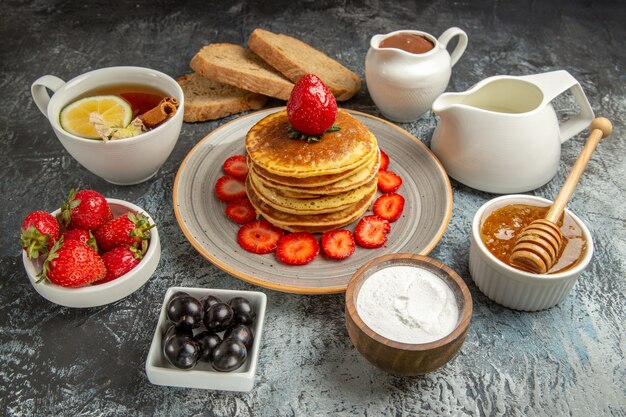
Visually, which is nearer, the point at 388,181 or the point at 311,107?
the point at 311,107

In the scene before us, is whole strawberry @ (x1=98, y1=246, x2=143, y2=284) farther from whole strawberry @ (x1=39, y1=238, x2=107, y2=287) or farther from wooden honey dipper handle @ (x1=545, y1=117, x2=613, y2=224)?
wooden honey dipper handle @ (x1=545, y1=117, x2=613, y2=224)

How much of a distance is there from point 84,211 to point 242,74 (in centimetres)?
106

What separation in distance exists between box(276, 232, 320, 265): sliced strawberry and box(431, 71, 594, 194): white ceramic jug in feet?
A: 2.33

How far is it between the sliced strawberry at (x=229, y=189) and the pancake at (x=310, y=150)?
23 centimetres

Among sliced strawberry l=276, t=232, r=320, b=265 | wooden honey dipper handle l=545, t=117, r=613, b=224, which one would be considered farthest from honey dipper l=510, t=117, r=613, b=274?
sliced strawberry l=276, t=232, r=320, b=265

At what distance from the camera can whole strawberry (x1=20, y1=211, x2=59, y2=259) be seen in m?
1.86

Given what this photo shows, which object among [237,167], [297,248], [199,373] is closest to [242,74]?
[237,167]

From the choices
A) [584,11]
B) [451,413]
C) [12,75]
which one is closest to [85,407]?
[451,413]

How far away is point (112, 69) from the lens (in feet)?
8.13

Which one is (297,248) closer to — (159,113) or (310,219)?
(310,219)

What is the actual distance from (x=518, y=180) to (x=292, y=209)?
2.97ft

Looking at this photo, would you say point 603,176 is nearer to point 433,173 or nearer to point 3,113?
point 433,173

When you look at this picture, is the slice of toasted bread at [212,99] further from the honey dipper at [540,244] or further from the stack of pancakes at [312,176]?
the honey dipper at [540,244]

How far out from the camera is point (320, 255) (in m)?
2.12
